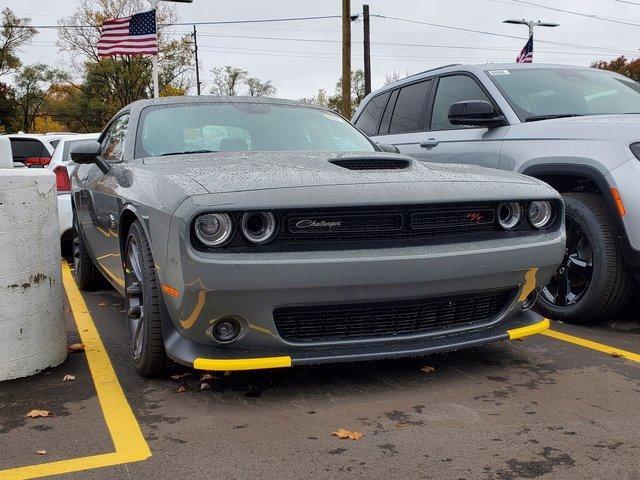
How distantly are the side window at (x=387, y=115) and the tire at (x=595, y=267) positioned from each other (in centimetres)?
262

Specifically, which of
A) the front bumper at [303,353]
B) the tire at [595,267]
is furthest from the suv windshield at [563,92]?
the front bumper at [303,353]

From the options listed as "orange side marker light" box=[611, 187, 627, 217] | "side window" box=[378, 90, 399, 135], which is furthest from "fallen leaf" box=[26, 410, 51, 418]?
"side window" box=[378, 90, 399, 135]

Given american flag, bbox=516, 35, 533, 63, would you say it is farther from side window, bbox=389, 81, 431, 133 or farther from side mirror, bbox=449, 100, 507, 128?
→ side mirror, bbox=449, 100, 507, 128

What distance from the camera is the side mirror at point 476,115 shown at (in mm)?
A: 5113

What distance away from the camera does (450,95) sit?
20.0 ft

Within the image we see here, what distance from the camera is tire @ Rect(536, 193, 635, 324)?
4.41 m

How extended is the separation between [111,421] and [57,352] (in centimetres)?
98

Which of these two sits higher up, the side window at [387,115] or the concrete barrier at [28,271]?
the side window at [387,115]

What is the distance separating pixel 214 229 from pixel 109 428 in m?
0.99

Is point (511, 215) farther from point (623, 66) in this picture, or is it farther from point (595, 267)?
point (623, 66)

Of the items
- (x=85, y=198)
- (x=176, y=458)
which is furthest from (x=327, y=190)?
(x=85, y=198)

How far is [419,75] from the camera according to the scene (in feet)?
21.9

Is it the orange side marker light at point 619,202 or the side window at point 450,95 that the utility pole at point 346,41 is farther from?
the orange side marker light at point 619,202

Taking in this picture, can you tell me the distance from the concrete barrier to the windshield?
757mm
